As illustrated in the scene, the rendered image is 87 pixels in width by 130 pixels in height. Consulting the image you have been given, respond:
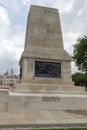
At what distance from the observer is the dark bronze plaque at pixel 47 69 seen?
1164 centimetres

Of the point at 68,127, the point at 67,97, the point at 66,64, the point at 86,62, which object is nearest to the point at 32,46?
the point at 66,64

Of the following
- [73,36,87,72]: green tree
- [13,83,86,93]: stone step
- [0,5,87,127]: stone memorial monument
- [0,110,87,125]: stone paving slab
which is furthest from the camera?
[73,36,87,72]: green tree

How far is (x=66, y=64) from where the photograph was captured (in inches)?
489

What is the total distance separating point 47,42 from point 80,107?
5423 millimetres

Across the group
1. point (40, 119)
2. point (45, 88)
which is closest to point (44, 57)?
point (45, 88)

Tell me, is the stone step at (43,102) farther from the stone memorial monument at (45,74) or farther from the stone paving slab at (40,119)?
the stone paving slab at (40,119)

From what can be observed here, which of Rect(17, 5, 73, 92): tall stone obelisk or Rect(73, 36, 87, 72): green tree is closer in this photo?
Rect(17, 5, 73, 92): tall stone obelisk

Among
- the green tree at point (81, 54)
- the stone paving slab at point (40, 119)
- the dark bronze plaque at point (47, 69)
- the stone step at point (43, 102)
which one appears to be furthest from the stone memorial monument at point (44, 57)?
the green tree at point (81, 54)

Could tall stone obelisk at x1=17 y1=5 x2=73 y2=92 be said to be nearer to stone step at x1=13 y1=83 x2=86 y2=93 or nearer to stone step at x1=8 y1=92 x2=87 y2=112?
stone step at x1=13 y1=83 x2=86 y2=93

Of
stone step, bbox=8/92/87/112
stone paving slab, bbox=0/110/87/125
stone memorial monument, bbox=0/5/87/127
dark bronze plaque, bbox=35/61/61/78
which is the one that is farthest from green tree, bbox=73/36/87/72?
stone paving slab, bbox=0/110/87/125

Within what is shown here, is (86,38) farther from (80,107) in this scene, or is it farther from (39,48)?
(80,107)

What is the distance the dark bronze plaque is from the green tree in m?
19.7

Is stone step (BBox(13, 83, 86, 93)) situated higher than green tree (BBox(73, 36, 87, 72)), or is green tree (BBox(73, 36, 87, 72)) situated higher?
green tree (BBox(73, 36, 87, 72))

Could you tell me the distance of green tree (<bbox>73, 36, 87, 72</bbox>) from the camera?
31.3m
